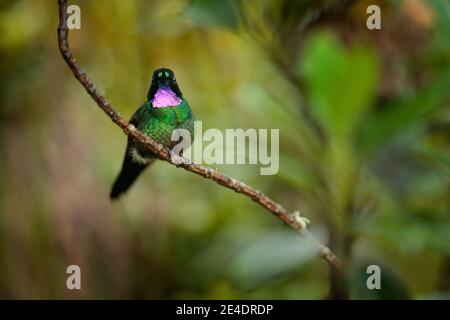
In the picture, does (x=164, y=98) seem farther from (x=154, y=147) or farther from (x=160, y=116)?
(x=154, y=147)

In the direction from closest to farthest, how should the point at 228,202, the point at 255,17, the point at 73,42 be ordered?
the point at 255,17, the point at 73,42, the point at 228,202

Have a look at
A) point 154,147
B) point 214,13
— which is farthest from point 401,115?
point 154,147

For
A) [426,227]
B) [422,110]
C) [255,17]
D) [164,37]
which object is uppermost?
[164,37]

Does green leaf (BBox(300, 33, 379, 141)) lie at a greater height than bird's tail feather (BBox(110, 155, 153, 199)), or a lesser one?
greater

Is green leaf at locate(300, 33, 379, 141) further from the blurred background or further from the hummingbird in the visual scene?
the hummingbird

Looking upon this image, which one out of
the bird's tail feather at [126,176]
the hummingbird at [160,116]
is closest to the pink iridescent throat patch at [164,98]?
the hummingbird at [160,116]

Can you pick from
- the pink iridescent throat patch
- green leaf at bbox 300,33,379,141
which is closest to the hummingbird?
the pink iridescent throat patch

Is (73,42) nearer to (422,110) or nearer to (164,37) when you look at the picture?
(164,37)
